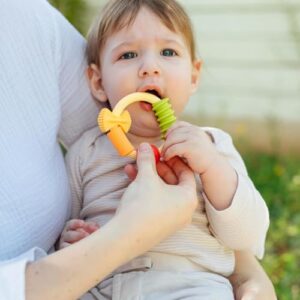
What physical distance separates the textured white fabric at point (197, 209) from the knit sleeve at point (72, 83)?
4 cm

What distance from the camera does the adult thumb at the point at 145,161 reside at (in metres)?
1.49

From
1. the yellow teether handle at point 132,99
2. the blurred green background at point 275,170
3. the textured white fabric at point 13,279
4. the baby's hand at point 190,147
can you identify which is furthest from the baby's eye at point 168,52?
the blurred green background at point 275,170

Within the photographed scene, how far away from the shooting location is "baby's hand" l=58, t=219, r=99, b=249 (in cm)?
167

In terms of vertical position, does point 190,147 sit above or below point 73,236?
above

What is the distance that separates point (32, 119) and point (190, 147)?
0.36m

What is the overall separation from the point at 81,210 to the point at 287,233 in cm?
167

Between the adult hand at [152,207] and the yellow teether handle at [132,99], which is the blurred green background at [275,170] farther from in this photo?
the adult hand at [152,207]

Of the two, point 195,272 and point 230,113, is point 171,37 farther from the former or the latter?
point 230,113

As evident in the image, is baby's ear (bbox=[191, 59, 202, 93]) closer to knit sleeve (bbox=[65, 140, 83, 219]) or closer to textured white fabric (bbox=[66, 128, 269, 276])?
textured white fabric (bbox=[66, 128, 269, 276])

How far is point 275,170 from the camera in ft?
12.4

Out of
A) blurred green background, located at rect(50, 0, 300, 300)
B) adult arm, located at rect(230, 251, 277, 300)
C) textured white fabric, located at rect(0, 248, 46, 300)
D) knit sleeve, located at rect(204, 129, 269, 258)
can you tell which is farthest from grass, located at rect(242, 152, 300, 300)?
textured white fabric, located at rect(0, 248, 46, 300)

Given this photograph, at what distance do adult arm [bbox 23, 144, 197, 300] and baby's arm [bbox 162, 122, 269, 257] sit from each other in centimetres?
15

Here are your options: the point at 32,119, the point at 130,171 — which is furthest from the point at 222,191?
the point at 32,119

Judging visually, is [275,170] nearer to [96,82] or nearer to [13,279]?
[96,82]
